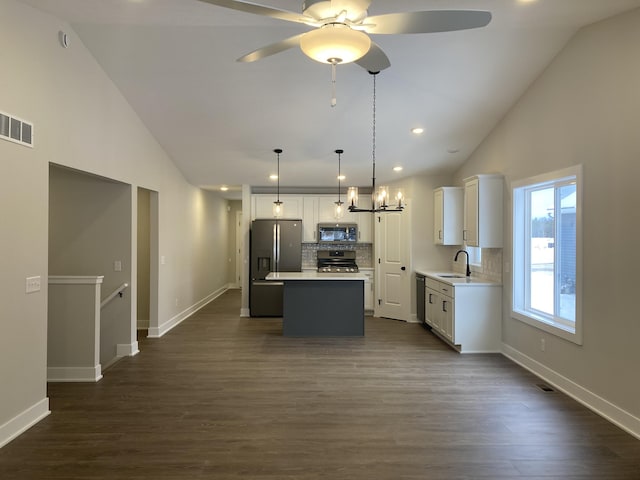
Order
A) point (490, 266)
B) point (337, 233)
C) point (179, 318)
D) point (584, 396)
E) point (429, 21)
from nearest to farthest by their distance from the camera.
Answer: point (429, 21)
point (584, 396)
point (490, 266)
point (179, 318)
point (337, 233)

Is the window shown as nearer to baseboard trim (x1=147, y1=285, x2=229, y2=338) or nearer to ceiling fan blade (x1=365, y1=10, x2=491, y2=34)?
ceiling fan blade (x1=365, y1=10, x2=491, y2=34)

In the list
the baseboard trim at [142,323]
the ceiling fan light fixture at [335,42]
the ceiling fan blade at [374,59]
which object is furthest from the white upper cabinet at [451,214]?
the baseboard trim at [142,323]

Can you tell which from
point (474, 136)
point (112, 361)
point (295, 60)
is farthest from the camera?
point (474, 136)

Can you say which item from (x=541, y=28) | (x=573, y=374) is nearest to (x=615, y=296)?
(x=573, y=374)

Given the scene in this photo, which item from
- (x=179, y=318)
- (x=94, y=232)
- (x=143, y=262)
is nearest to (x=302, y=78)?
(x=94, y=232)

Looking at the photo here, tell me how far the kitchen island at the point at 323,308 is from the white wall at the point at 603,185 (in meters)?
2.47

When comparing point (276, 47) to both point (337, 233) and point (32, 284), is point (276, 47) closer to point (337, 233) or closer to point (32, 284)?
point (32, 284)

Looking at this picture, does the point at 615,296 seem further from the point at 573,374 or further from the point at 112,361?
the point at 112,361

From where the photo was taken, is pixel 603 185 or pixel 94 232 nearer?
pixel 603 185

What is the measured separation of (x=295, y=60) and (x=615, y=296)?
3.56 m

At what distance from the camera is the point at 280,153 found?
600cm

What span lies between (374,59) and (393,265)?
5.12m

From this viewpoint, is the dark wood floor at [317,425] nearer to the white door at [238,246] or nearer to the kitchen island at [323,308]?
the kitchen island at [323,308]

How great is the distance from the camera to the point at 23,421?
9.73 ft
